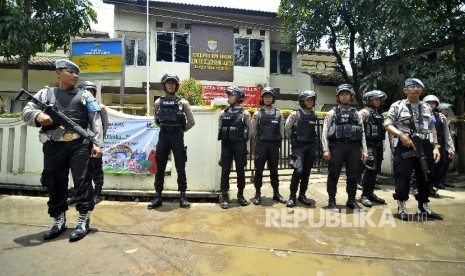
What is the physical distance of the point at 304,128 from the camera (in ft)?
16.3

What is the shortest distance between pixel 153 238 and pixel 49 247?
100 centimetres

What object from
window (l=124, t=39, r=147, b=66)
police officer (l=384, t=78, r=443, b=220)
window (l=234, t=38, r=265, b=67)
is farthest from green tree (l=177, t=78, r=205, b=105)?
police officer (l=384, t=78, r=443, b=220)

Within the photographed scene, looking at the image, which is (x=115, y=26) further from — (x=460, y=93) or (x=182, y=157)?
(x=460, y=93)

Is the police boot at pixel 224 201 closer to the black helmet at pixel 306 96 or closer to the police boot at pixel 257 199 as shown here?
the police boot at pixel 257 199

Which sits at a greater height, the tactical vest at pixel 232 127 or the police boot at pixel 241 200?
the tactical vest at pixel 232 127

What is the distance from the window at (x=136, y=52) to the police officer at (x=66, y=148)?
1342cm

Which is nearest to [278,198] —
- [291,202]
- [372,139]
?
[291,202]

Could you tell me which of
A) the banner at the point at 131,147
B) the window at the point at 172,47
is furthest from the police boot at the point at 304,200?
the window at the point at 172,47

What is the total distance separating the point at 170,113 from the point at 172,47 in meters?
12.9

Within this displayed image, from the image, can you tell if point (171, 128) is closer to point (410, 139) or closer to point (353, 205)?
point (353, 205)

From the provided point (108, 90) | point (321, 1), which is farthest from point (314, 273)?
point (108, 90)

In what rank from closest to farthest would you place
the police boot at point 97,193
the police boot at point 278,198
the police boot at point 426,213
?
the police boot at point 426,213, the police boot at point 97,193, the police boot at point 278,198

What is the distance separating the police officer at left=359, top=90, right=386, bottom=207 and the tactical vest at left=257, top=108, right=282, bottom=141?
142 centimetres

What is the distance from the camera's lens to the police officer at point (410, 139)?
4.38 m
